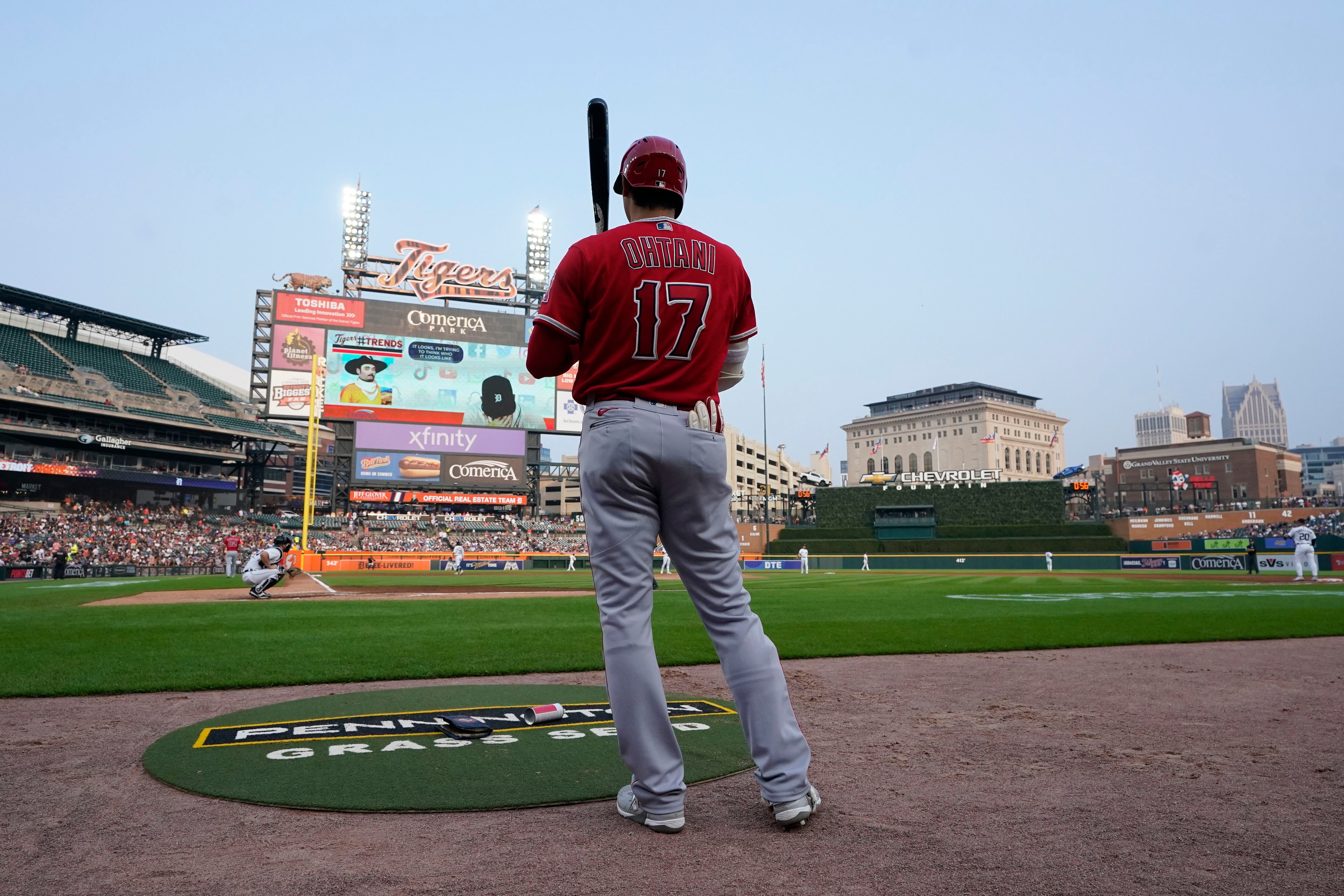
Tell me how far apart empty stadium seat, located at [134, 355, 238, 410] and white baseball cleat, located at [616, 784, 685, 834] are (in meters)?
61.9

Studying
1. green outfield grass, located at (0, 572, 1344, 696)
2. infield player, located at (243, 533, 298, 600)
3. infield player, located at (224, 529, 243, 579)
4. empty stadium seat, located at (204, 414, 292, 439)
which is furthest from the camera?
empty stadium seat, located at (204, 414, 292, 439)

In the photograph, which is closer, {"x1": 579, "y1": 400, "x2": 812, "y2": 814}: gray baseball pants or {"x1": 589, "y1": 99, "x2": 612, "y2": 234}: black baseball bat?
{"x1": 579, "y1": 400, "x2": 812, "y2": 814}: gray baseball pants

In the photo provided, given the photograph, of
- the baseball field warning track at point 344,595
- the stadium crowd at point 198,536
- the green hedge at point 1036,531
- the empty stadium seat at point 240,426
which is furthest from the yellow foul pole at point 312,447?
the green hedge at point 1036,531

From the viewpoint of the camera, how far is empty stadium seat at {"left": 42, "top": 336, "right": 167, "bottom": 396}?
166 ft

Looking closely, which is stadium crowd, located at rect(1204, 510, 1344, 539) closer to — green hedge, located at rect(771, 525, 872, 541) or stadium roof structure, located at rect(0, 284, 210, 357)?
green hedge, located at rect(771, 525, 872, 541)

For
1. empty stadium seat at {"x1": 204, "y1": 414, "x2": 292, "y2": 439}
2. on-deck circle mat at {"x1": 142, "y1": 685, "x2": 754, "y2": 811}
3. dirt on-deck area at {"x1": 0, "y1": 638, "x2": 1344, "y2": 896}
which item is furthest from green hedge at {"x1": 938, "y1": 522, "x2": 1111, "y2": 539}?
on-deck circle mat at {"x1": 142, "y1": 685, "x2": 754, "y2": 811}

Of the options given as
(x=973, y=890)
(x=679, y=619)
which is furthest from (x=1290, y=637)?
(x=973, y=890)

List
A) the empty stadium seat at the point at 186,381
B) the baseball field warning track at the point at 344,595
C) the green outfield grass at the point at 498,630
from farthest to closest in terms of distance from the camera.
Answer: the empty stadium seat at the point at 186,381 < the baseball field warning track at the point at 344,595 < the green outfield grass at the point at 498,630

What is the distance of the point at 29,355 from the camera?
156 feet

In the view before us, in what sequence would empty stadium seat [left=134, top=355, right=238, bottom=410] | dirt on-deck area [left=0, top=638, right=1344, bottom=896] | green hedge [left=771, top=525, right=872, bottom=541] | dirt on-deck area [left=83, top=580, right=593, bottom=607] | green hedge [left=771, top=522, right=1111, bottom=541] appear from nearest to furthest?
dirt on-deck area [left=0, top=638, right=1344, bottom=896], dirt on-deck area [left=83, top=580, right=593, bottom=607], green hedge [left=771, top=522, right=1111, bottom=541], green hedge [left=771, top=525, right=872, bottom=541], empty stadium seat [left=134, top=355, right=238, bottom=410]

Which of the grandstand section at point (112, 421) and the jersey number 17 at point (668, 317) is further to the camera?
the grandstand section at point (112, 421)

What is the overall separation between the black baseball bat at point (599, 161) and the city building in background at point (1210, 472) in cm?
8474

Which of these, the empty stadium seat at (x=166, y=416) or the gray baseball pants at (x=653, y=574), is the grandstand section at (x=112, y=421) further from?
the gray baseball pants at (x=653, y=574)

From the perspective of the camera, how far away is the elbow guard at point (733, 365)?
3047 mm
